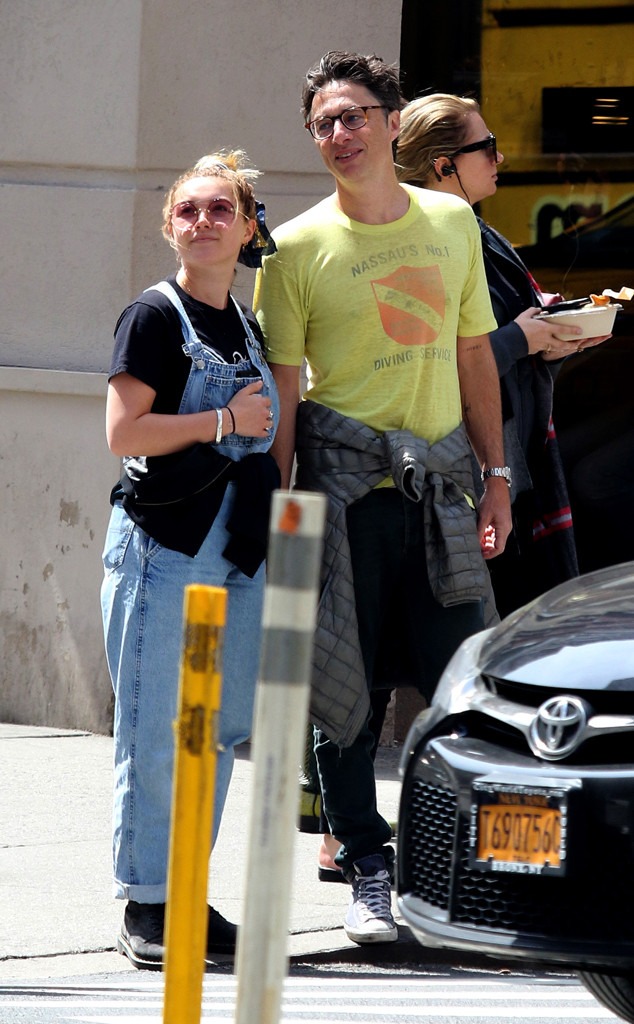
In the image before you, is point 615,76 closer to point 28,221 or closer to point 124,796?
point 28,221

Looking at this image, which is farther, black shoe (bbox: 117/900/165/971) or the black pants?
the black pants

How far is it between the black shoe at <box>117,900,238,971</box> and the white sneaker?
0.34 metres

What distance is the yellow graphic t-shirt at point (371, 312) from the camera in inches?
185

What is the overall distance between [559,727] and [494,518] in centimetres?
171

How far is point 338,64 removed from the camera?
4.78 m

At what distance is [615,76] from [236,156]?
312cm

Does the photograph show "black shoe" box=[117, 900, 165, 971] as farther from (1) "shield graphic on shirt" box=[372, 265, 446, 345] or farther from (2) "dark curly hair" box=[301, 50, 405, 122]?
(2) "dark curly hair" box=[301, 50, 405, 122]

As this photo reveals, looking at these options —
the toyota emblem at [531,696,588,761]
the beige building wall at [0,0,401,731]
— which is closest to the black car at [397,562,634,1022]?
the toyota emblem at [531,696,588,761]

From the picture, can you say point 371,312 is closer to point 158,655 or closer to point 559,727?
point 158,655

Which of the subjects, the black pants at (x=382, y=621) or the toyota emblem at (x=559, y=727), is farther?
the black pants at (x=382, y=621)

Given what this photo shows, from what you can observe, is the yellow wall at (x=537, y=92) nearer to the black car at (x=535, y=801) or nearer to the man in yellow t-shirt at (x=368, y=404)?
the man in yellow t-shirt at (x=368, y=404)

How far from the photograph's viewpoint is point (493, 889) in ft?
11.1

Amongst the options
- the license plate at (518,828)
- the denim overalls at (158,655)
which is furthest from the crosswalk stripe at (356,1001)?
the license plate at (518,828)

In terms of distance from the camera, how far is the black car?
3.22 m
